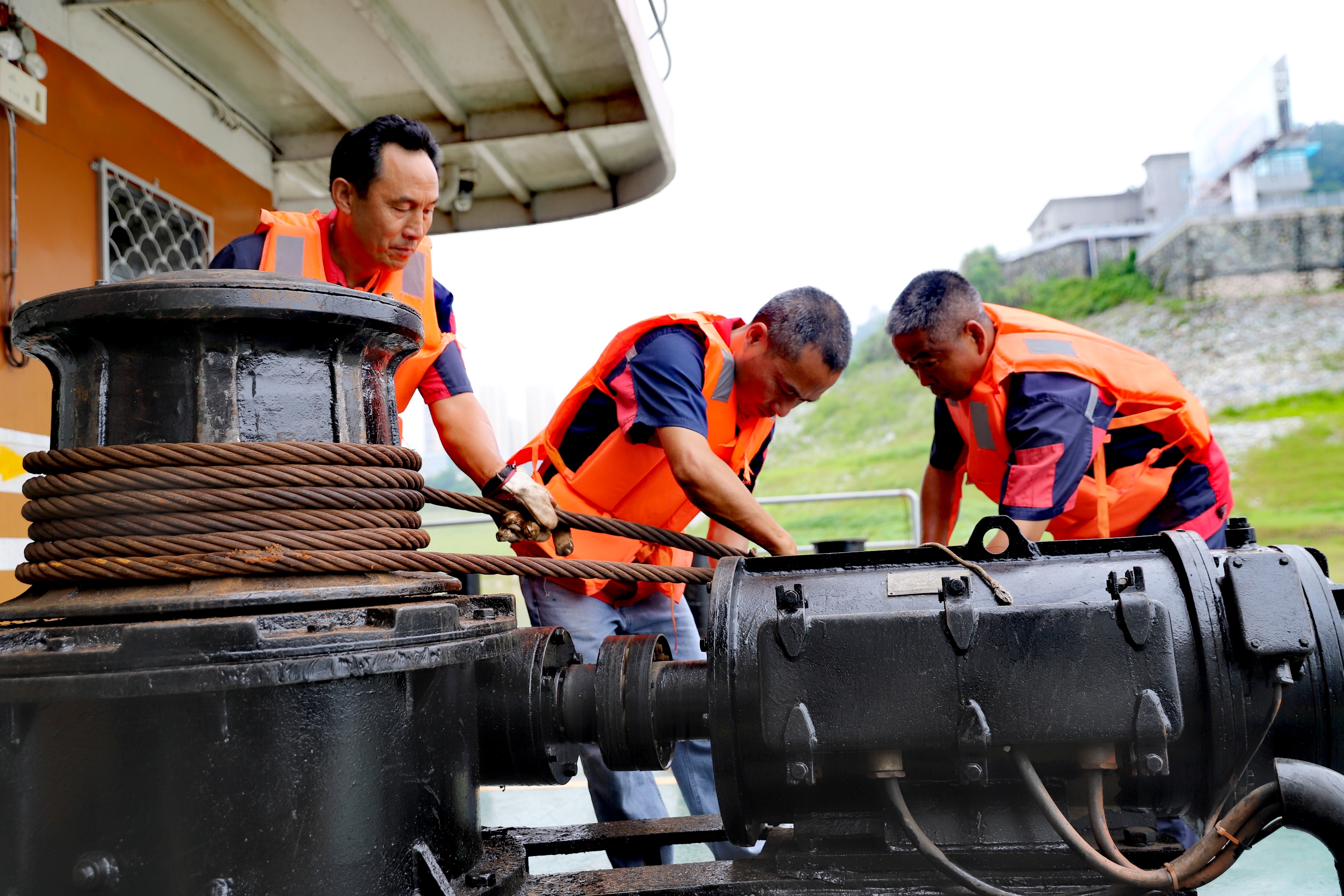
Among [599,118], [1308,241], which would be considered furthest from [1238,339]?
[599,118]

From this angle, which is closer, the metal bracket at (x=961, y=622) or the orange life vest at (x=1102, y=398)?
the metal bracket at (x=961, y=622)

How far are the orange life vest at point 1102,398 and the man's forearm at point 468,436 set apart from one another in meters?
1.63

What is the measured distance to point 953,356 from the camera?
322cm

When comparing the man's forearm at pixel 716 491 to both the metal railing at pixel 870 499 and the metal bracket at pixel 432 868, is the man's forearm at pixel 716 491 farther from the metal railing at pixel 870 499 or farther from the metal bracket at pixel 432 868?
the metal railing at pixel 870 499

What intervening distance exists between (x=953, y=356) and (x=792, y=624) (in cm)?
206

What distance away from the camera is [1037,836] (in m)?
1.46

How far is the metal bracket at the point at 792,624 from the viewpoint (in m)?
1.41

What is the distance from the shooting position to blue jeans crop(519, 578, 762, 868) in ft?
8.76

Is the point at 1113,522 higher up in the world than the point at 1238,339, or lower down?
lower down

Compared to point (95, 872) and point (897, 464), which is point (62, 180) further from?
point (897, 464)

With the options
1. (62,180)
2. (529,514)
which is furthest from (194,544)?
(62,180)

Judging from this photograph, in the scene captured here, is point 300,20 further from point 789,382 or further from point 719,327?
point 789,382

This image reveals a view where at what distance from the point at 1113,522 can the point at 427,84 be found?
3431 millimetres

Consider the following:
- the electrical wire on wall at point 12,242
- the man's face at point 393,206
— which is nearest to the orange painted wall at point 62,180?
the electrical wire on wall at point 12,242
